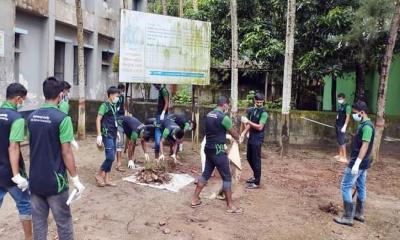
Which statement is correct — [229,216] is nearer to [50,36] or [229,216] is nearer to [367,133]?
[367,133]

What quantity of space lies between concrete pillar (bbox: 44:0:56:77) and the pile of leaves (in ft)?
25.5

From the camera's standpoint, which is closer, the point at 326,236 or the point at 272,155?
the point at 326,236

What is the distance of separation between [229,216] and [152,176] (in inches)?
78.1

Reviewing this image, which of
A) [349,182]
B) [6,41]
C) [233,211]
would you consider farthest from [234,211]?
[6,41]

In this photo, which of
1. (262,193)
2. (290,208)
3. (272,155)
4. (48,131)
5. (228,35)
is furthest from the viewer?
(228,35)

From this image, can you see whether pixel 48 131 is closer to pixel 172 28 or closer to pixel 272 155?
pixel 172 28

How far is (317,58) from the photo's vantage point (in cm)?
1259

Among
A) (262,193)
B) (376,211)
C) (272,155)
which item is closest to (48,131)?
(262,193)

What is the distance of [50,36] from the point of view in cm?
1444

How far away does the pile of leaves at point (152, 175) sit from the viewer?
808cm

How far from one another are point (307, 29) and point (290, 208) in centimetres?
731

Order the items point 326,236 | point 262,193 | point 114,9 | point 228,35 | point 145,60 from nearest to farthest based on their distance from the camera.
Result: point 326,236 → point 262,193 → point 145,60 → point 228,35 → point 114,9

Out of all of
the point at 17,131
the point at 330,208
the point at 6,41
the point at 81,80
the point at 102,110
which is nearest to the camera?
the point at 17,131

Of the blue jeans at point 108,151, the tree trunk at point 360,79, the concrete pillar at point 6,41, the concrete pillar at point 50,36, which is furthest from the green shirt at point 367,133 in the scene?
the concrete pillar at point 50,36
